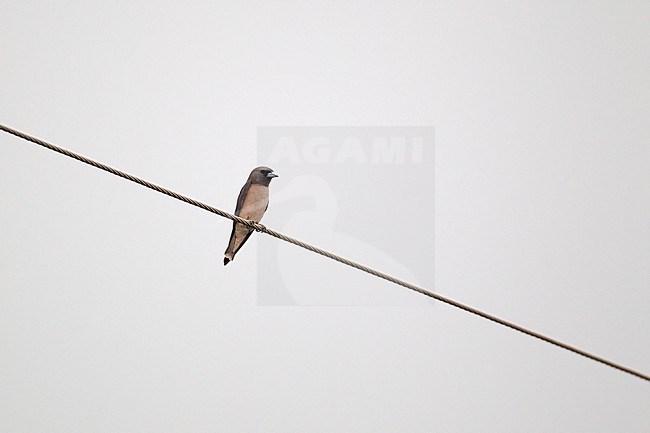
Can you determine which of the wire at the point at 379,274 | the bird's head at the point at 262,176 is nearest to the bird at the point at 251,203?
the bird's head at the point at 262,176

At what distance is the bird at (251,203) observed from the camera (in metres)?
6.74

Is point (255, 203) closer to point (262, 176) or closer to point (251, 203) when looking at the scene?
point (251, 203)

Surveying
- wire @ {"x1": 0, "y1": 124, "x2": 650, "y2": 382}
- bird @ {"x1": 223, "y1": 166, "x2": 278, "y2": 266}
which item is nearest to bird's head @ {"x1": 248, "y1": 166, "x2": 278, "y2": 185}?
bird @ {"x1": 223, "y1": 166, "x2": 278, "y2": 266}

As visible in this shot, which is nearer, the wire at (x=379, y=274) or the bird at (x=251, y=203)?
the wire at (x=379, y=274)

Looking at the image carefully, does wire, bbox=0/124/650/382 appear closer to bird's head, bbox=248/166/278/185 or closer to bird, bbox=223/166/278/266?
bird, bbox=223/166/278/266

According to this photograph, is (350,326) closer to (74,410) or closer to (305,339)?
(305,339)

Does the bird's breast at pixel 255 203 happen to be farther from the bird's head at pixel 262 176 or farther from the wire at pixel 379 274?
the wire at pixel 379 274

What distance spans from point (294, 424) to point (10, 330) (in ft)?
163

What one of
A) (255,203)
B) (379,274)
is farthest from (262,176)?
(379,274)

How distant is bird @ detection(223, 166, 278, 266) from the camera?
22.1 ft

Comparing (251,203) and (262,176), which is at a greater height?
(262,176)

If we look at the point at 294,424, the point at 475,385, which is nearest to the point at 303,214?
the point at 294,424

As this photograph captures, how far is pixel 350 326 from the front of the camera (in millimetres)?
141000

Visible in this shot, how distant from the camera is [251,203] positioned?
22.6ft
